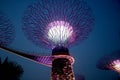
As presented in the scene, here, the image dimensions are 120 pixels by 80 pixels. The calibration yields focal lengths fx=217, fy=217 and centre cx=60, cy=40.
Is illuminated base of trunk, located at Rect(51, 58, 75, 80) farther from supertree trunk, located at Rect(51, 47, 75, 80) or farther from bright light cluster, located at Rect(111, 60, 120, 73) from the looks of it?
bright light cluster, located at Rect(111, 60, 120, 73)

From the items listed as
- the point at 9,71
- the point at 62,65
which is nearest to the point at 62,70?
the point at 62,65

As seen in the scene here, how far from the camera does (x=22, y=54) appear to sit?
124ft

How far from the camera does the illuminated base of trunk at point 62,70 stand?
30.7m

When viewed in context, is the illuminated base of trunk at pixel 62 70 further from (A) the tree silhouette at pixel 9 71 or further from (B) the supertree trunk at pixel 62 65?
(A) the tree silhouette at pixel 9 71

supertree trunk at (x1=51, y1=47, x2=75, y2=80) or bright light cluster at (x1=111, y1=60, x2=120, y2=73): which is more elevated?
bright light cluster at (x1=111, y1=60, x2=120, y2=73)

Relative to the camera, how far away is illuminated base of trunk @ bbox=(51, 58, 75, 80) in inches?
1207

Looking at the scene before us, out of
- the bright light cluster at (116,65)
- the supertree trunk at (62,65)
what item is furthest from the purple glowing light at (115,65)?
the supertree trunk at (62,65)

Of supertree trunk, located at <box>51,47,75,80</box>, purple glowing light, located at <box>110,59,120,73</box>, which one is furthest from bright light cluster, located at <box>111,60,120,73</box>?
supertree trunk, located at <box>51,47,75,80</box>

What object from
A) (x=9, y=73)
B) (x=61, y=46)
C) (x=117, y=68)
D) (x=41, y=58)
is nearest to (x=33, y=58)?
(x=41, y=58)

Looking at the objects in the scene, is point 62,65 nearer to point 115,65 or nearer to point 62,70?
point 62,70

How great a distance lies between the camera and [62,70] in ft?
102

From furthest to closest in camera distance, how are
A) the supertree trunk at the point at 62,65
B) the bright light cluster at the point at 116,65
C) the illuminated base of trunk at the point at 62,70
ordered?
the bright light cluster at the point at 116,65 < the supertree trunk at the point at 62,65 < the illuminated base of trunk at the point at 62,70

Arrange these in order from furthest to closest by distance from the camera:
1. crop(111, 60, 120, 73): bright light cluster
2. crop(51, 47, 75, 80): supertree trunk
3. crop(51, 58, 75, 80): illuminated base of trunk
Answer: crop(111, 60, 120, 73): bright light cluster → crop(51, 47, 75, 80): supertree trunk → crop(51, 58, 75, 80): illuminated base of trunk

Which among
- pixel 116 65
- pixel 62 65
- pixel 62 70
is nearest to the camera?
pixel 62 70
